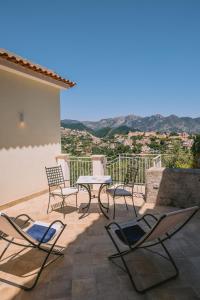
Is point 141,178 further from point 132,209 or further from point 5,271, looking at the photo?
point 5,271

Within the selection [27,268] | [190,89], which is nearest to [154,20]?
[27,268]

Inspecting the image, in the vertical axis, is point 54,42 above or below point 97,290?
above

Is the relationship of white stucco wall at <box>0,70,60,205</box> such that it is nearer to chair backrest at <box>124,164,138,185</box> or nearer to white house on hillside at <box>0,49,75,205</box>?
white house on hillside at <box>0,49,75,205</box>

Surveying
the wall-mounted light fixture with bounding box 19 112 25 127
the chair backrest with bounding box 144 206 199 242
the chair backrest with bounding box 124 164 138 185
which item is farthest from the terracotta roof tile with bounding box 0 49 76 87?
the chair backrest with bounding box 144 206 199 242

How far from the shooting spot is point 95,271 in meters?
3.09

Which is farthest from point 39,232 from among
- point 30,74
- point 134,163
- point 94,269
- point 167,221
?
point 134,163

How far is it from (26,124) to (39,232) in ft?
13.6

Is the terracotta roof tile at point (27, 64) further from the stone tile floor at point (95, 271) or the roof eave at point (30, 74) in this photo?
the stone tile floor at point (95, 271)

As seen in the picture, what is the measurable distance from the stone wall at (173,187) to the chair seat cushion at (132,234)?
109 inches

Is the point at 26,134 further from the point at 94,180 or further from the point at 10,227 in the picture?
the point at 10,227

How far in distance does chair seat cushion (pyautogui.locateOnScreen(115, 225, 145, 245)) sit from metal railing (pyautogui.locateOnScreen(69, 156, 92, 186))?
A: 4.61 meters

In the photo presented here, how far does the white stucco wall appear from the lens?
608 centimetres

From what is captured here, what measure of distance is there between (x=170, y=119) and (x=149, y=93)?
6377 cm

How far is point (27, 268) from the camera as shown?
3213 mm
